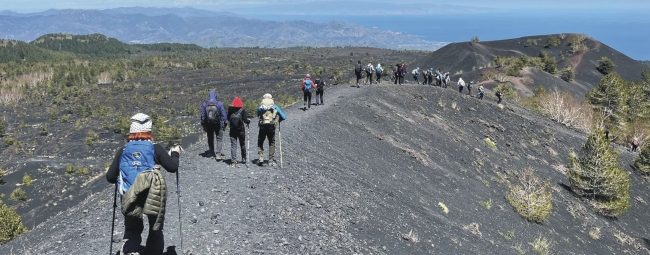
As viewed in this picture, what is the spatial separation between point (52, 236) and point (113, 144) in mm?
45558

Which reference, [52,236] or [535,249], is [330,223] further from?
[535,249]

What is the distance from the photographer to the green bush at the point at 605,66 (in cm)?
7081

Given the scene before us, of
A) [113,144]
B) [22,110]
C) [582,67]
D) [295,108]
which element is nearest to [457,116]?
[295,108]

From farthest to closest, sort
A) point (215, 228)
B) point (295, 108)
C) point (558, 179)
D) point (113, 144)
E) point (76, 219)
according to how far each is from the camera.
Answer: point (113, 144), point (558, 179), point (295, 108), point (76, 219), point (215, 228)

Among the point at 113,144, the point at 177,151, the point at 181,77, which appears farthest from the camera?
the point at 181,77

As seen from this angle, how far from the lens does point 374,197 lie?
12.3m

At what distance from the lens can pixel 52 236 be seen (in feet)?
26.0

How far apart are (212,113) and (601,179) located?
67.0 ft

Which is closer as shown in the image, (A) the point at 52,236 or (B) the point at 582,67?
(A) the point at 52,236

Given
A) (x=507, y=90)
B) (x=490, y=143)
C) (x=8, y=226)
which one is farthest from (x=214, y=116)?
(x=507, y=90)

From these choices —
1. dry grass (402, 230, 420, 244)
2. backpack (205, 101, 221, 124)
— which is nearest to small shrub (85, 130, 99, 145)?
backpack (205, 101, 221, 124)

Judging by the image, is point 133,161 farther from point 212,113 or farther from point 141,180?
point 212,113

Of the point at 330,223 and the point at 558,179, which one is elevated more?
the point at 330,223

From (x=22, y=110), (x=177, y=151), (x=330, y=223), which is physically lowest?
(x=22, y=110)
